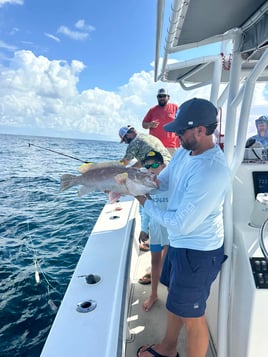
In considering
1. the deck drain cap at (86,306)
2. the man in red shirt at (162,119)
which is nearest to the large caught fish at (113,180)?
the deck drain cap at (86,306)

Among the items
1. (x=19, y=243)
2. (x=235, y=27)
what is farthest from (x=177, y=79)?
(x=19, y=243)

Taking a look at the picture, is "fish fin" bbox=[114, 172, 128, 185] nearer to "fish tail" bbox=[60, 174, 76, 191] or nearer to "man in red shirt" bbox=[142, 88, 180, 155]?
"fish tail" bbox=[60, 174, 76, 191]

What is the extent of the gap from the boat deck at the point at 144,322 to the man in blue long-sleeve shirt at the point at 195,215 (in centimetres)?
58

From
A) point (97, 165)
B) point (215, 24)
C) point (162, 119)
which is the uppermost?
point (215, 24)

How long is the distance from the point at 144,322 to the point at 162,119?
3080 mm

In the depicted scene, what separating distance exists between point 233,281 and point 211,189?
0.74 metres

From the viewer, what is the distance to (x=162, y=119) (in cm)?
442

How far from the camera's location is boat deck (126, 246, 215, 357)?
2102 millimetres

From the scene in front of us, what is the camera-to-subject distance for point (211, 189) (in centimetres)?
133

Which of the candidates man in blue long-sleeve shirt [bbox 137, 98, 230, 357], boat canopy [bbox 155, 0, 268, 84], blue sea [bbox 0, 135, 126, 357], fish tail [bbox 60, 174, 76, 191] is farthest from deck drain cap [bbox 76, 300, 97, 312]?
boat canopy [bbox 155, 0, 268, 84]

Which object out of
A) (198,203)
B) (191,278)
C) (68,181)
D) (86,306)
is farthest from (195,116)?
(86,306)

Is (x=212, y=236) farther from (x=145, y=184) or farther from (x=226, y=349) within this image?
(x=226, y=349)

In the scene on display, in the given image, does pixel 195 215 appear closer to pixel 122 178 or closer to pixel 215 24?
pixel 122 178

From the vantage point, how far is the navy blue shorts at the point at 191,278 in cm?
152
